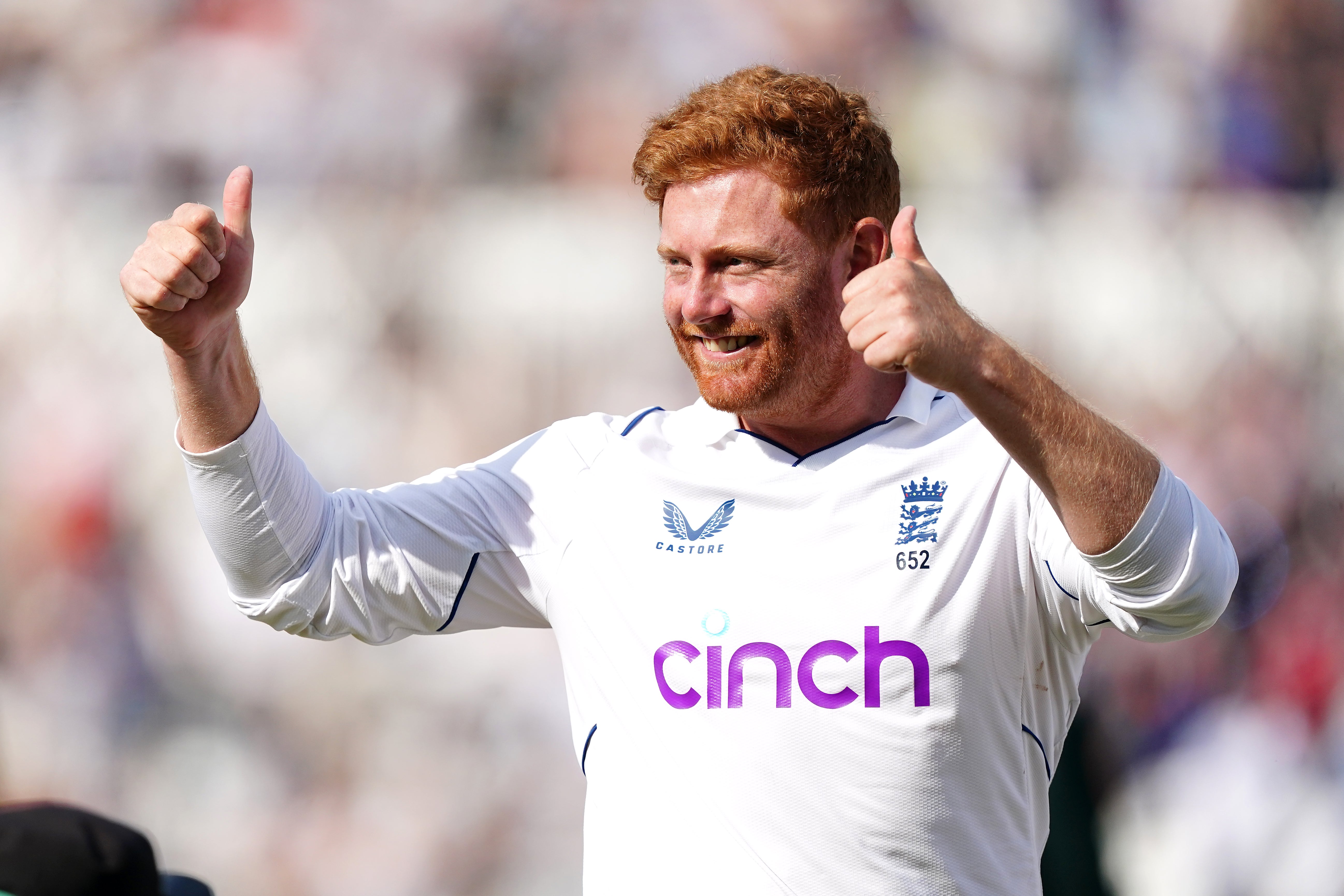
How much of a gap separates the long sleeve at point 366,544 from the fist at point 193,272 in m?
0.19

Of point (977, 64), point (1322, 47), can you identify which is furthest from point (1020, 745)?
point (1322, 47)

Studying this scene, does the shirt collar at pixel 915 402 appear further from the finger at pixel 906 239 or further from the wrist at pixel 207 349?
the wrist at pixel 207 349

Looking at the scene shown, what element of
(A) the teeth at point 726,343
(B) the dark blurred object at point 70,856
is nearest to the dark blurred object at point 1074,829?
(A) the teeth at point 726,343

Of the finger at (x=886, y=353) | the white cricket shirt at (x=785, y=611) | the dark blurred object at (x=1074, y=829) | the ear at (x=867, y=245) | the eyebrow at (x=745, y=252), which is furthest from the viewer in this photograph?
the dark blurred object at (x=1074, y=829)

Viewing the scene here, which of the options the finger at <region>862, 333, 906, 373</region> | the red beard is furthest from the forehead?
the finger at <region>862, 333, 906, 373</region>

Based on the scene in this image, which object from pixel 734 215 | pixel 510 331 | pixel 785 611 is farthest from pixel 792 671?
pixel 510 331

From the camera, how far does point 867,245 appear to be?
2299 millimetres

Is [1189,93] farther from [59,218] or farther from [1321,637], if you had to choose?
[59,218]

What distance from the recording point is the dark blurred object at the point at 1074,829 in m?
3.73

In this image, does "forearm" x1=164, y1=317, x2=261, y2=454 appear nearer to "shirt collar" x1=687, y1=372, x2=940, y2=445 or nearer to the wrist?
the wrist

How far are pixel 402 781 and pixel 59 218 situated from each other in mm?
2390

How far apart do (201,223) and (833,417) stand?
115 cm

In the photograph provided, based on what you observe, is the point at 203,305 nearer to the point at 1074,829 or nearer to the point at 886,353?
the point at 886,353

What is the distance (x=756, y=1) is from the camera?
4.23 metres
